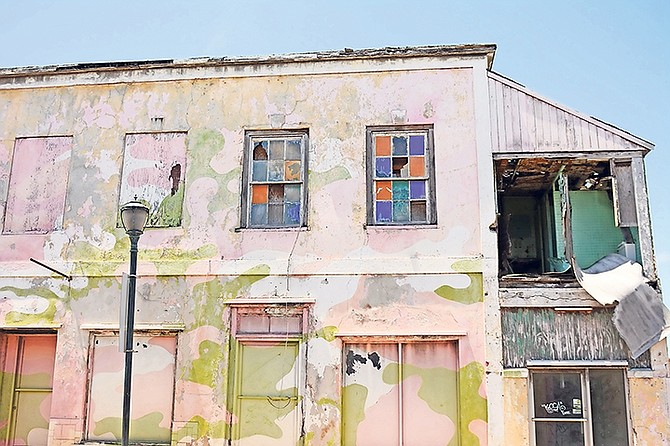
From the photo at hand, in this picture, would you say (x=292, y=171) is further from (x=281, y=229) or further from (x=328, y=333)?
(x=328, y=333)

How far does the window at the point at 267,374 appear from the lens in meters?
10.2

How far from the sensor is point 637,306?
32.2 feet

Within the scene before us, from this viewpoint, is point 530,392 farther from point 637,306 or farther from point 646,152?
point 646,152

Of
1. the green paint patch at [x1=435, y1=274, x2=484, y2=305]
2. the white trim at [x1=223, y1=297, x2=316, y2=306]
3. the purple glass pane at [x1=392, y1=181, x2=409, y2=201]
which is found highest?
the purple glass pane at [x1=392, y1=181, x2=409, y2=201]

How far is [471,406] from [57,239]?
22.2 ft

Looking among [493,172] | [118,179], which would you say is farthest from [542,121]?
[118,179]

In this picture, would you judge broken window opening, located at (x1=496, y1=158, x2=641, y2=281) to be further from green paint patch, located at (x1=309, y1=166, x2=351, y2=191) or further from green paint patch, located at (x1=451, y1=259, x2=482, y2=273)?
green paint patch, located at (x1=309, y1=166, x2=351, y2=191)

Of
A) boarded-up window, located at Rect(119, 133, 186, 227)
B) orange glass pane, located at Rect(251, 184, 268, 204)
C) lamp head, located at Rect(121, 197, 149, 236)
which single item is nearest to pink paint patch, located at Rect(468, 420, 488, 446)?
orange glass pane, located at Rect(251, 184, 268, 204)

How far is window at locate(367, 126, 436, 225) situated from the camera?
1068 centimetres

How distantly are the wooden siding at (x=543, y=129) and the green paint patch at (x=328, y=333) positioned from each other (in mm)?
3562

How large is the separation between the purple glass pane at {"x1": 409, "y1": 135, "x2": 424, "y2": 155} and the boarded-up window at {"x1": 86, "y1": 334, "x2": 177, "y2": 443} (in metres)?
4.57

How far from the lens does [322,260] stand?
34.6 feet

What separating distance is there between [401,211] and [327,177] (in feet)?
4.06

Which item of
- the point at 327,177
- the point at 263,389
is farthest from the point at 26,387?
the point at 327,177
